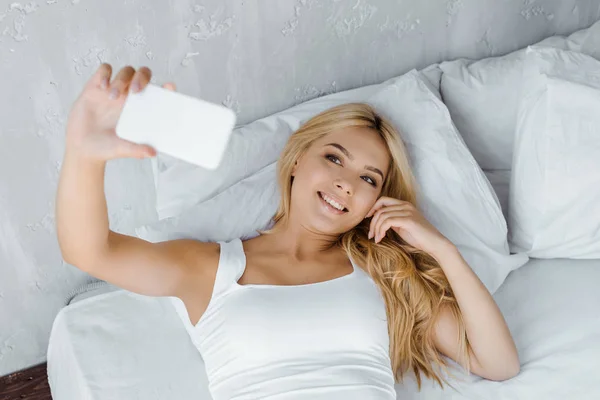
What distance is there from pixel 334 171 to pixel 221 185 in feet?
0.97

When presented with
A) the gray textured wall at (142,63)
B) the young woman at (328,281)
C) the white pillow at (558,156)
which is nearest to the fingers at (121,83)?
the young woman at (328,281)

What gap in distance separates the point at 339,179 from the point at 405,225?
0.17 meters

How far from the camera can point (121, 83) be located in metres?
0.96

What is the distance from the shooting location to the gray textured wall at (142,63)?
1.34 meters

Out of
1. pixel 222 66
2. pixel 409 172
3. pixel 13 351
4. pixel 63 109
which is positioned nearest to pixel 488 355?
pixel 409 172

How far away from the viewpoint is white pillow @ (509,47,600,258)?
157 centimetres

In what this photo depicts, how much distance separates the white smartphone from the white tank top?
0.43 m

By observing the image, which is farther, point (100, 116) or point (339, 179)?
point (339, 179)

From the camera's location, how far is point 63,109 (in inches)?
55.1

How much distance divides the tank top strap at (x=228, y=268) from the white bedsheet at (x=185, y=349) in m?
0.21

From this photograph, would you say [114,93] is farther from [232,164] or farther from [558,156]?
[558,156]

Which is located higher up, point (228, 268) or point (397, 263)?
point (228, 268)

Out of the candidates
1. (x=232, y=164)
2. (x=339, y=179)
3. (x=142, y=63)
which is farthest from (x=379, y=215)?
(x=142, y=63)

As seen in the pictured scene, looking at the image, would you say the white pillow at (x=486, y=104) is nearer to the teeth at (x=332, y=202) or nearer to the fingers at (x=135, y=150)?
the teeth at (x=332, y=202)
